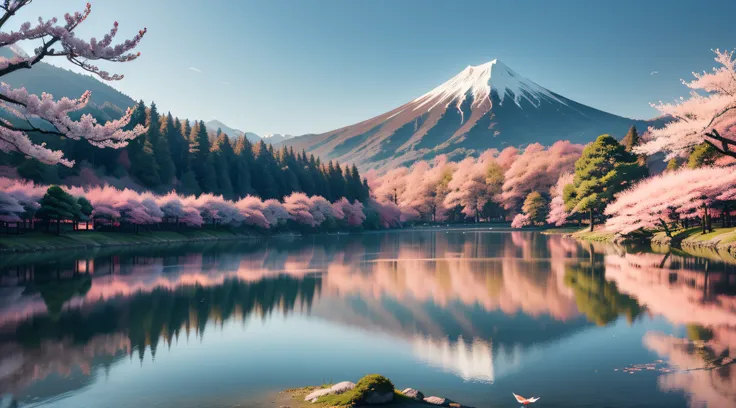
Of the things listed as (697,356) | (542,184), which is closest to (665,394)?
(697,356)

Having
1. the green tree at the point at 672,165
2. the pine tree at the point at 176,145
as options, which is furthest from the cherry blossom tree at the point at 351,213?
the green tree at the point at 672,165

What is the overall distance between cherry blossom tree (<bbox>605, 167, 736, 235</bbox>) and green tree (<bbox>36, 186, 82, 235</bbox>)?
173ft

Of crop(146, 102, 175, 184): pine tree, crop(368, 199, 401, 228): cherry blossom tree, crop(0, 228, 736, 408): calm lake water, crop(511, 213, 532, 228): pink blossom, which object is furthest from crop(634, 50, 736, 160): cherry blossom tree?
crop(368, 199, 401, 228): cherry blossom tree

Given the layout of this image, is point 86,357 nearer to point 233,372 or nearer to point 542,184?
point 233,372

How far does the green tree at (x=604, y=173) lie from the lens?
214ft

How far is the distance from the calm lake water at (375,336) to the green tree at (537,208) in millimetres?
68472

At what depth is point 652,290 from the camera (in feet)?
79.6

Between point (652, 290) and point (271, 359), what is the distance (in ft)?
57.2

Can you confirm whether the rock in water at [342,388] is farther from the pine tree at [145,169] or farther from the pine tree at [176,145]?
the pine tree at [176,145]

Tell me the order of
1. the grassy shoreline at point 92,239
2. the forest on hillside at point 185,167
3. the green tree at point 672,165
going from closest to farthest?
the grassy shoreline at point 92,239 < the green tree at point 672,165 < the forest on hillside at point 185,167

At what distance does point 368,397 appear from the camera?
9.61m

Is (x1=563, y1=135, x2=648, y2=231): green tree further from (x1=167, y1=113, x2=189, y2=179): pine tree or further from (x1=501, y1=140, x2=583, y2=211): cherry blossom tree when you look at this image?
(x1=167, y1=113, x2=189, y2=179): pine tree

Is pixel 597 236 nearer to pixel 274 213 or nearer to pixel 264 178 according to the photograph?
pixel 274 213

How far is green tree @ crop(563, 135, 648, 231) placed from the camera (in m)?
65.2
